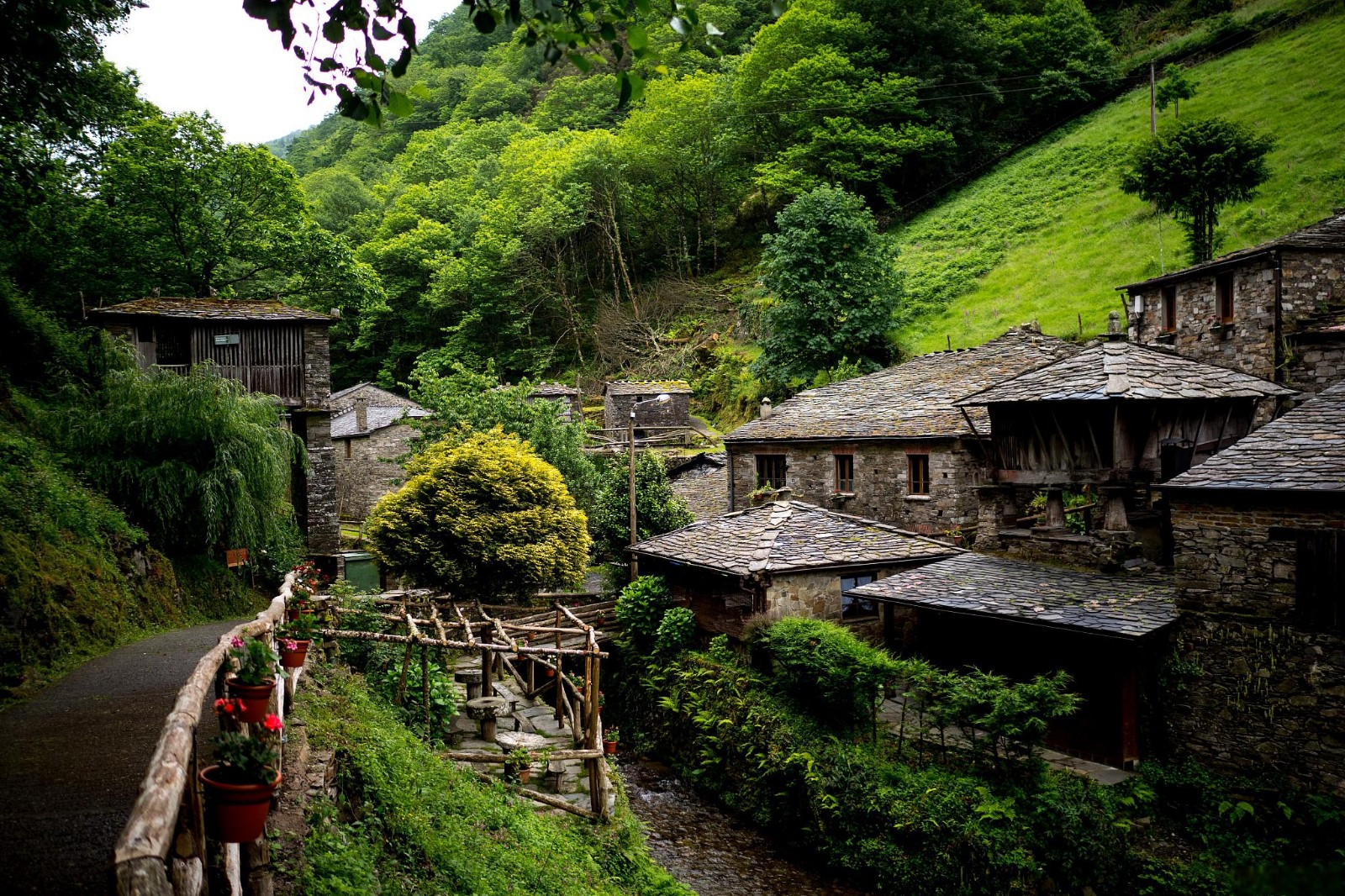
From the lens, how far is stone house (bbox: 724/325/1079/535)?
20922 mm

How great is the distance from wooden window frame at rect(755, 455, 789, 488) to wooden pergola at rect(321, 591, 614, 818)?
315 inches

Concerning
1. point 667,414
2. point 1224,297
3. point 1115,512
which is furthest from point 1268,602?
point 667,414

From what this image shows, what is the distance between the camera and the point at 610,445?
Result: 33594mm

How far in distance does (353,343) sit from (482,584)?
3352 centimetres

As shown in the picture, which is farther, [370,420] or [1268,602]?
[370,420]

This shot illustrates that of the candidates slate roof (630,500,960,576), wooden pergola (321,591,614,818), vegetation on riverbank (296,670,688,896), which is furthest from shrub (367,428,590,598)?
vegetation on riverbank (296,670,688,896)

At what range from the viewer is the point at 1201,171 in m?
24.1

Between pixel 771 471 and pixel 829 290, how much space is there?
10.1m

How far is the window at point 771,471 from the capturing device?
80.2ft

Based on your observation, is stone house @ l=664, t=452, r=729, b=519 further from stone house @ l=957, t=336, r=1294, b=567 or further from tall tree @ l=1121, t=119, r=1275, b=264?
tall tree @ l=1121, t=119, r=1275, b=264

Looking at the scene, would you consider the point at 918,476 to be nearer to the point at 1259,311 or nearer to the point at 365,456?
the point at 1259,311

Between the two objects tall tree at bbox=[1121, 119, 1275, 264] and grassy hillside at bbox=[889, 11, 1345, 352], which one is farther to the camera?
grassy hillside at bbox=[889, 11, 1345, 352]

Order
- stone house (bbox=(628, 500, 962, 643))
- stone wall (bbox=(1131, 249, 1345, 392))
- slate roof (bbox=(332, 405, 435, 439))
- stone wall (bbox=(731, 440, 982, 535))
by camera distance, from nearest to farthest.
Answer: stone wall (bbox=(1131, 249, 1345, 392)), stone house (bbox=(628, 500, 962, 643)), stone wall (bbox=(731, 440, 982, 535)), slate roof (bbox=(332, 405, 435, 439))

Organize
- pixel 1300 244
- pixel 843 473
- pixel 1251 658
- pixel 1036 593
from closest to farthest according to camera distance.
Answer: pixel 1251 658
pixel 1036 593
pixel 1300 244
pixel 843 473
